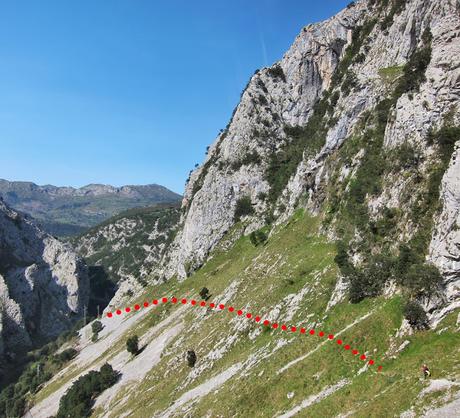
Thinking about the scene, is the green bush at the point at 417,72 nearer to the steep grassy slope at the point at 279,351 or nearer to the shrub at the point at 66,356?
the steep grassy slope at the point at 279,351

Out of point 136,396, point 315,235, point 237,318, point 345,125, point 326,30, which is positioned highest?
point 326,30

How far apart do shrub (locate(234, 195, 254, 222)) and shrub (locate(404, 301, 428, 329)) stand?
8672cm

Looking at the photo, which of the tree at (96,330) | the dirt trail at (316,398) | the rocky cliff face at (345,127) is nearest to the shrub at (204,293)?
the rocky cliff face at (345,127)

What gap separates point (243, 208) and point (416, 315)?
3530 inches

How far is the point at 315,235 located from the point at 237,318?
1927cm

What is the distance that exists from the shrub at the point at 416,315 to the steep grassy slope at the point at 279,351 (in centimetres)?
113

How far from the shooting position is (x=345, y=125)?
267ft

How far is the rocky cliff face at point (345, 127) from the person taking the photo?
4916cm

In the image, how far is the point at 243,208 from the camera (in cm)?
12306

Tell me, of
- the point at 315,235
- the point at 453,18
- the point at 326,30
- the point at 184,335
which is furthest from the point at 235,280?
the point at 326,30

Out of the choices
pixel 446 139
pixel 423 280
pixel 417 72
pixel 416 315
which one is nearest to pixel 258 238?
pixel 417 72

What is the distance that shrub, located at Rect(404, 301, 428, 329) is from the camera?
114ft

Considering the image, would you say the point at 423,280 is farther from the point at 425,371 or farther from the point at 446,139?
the point at 446,139

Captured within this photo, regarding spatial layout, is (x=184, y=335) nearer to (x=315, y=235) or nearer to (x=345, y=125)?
(x=315, y=235)
